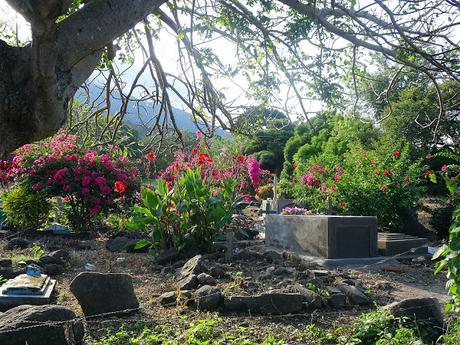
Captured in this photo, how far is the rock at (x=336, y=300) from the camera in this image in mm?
5109

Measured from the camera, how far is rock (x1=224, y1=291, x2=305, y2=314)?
191 inches

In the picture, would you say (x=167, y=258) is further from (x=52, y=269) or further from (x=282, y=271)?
(x=282, y=271)

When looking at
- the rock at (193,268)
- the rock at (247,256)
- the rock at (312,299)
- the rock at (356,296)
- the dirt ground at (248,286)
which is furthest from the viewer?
the rock at (247,256)

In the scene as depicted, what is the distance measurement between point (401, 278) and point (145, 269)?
3166 millimetres

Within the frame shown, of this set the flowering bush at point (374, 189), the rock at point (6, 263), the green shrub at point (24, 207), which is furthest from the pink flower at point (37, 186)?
the flowering bush at point (374, 189)

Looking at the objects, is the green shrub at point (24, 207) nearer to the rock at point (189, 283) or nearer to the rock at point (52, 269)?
the rock at point (52, 269)

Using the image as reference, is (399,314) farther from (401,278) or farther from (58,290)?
(58,290)

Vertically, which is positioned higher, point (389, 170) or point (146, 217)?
point (389, 170)

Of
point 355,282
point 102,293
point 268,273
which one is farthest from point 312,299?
point 102,293

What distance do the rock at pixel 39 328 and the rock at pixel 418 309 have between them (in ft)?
7.83

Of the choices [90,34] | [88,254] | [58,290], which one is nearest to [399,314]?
[90,34]

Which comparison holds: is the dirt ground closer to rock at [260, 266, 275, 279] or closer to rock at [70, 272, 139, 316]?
rock at [260, 266, 275, 279]

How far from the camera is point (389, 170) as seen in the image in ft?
33.3

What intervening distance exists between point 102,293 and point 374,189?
6.27 m
